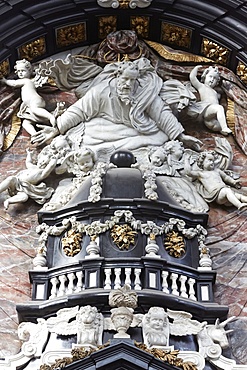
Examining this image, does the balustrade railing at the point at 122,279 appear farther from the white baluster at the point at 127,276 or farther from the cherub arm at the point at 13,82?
the cherub arm at the point at 13,82

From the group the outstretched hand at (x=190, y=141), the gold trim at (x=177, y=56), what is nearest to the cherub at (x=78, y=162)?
the outstretched hand at (x=190, y=141)

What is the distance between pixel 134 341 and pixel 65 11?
6.01m

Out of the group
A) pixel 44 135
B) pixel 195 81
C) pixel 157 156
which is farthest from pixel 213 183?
pixel 44 135

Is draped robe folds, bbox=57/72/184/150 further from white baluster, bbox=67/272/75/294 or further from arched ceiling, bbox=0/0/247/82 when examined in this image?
white baluster, bbox=67/272/75/294

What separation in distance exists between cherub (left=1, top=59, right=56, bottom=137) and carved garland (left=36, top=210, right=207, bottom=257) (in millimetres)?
1955

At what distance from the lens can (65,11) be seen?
46.5 feet

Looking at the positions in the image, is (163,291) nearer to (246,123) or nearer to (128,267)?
(128,267)

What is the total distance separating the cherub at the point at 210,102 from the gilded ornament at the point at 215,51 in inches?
11.1

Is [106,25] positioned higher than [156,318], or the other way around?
[106,25]

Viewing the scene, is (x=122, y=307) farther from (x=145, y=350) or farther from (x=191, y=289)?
(x=191, y=289)

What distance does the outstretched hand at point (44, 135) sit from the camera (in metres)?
13.3

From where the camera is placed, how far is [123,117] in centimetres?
1324

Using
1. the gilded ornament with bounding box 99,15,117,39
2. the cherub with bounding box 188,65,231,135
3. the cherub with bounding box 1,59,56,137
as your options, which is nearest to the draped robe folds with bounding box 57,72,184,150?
the cherub with bounding box 1,59,56,137

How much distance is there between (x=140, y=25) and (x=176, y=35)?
2.00ft
